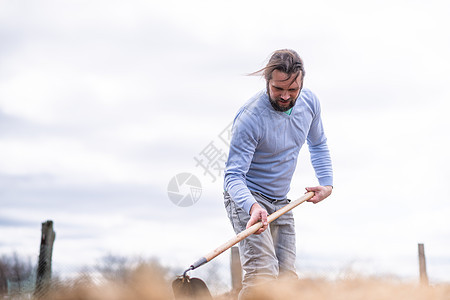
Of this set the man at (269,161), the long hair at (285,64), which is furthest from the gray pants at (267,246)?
the long hair at (285,64)

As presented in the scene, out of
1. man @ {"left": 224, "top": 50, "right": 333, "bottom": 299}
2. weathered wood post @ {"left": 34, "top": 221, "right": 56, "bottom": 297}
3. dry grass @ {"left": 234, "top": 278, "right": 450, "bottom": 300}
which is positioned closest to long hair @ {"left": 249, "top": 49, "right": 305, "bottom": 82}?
man @ {"left": 224, "top": 50, "right": 333, "bottom": 299}

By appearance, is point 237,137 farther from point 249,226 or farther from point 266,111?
point 249,226

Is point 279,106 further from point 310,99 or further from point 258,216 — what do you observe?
point 258,216

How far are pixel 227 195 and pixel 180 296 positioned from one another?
76 cm

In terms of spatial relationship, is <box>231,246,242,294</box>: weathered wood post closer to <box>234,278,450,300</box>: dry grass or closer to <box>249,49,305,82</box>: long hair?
<box>234,278,450,300</box>: dry grass

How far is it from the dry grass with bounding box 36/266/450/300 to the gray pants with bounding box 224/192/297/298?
0.81 feet

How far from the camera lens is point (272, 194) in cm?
335

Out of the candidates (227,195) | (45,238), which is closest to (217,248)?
(227,195)

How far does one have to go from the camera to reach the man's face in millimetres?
3035

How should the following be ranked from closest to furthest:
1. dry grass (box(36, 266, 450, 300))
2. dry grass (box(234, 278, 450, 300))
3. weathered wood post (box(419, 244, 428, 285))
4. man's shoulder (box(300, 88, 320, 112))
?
dry grass (box(36, 266, 450, 300)) < dry grass (box(234, 278, 450, 300)) < man's shoulder (box(300, 88, 320, 112)) < weathered wood post (box(419, 244, 428, 285))

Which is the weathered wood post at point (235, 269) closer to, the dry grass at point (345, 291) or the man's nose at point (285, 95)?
the dry grass at point (345, 291)

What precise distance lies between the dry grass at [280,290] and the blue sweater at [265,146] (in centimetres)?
60

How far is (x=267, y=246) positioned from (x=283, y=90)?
0.92 m

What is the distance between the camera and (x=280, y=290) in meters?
2.50
